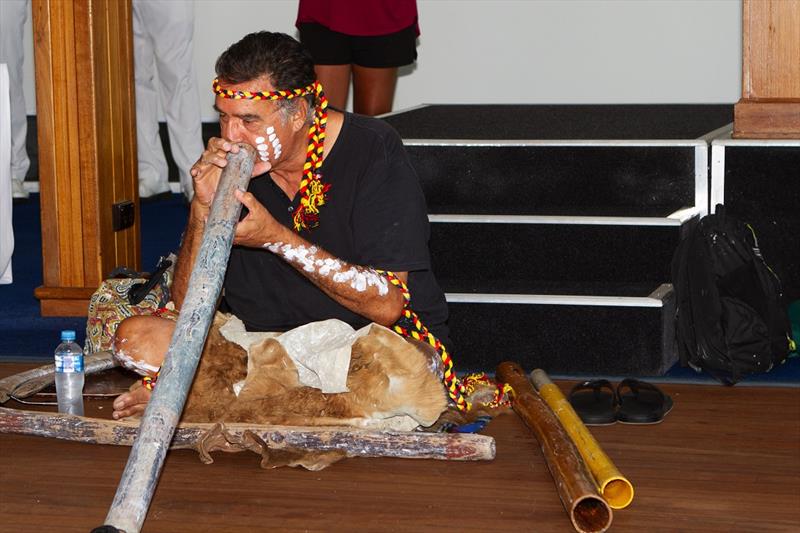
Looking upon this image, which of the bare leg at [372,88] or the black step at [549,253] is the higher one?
the bare leg at [372,88]

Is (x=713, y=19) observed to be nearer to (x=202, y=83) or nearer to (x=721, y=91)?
(x=721, y=91)

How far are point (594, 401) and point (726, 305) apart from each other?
0.61 metres

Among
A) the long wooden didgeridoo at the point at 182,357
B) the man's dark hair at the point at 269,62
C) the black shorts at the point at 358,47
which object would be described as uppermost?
the man's dark hair at the point at 269,62

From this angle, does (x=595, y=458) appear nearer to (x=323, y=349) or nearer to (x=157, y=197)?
(x=323, y=349)

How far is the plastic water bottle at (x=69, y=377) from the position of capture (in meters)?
2.84

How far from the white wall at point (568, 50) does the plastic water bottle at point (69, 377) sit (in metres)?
4.04

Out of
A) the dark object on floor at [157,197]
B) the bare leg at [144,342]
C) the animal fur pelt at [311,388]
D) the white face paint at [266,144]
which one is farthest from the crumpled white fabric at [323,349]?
the dark object on floor at [157,197]

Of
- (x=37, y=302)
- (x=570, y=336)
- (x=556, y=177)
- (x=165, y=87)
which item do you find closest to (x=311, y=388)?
(x=570, y=336)

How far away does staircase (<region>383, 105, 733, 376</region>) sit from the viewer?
11.2ft

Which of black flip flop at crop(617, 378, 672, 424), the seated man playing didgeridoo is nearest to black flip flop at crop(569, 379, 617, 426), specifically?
black flip flop at crop(617, 378, 672, 424)

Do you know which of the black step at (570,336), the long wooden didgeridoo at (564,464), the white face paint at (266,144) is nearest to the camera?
the long wooden didgeridoo at (564,464)

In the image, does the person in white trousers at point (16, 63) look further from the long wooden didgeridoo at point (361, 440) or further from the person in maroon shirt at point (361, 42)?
the long wooden didgeridoo at point (361, 440)

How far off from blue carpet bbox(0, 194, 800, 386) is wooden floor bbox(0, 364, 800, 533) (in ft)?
1.60

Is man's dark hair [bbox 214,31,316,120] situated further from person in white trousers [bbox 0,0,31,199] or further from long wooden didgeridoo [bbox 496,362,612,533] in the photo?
person in white trousers [bbox 0,0,31,199]
